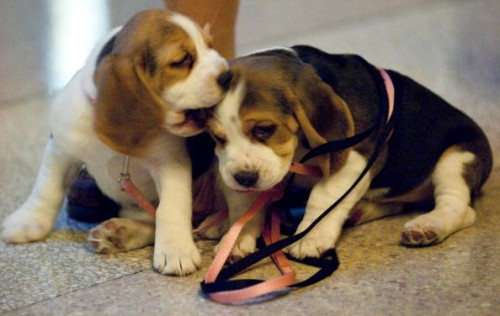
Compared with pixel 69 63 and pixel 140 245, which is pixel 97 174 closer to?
pixel 140 245

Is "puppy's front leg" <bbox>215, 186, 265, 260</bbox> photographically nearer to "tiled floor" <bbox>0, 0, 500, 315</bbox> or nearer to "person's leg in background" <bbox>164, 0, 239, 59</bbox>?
"tiled floor" <bbox>0, 0, 500, 315</bbox>

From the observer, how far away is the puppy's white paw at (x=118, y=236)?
290cm

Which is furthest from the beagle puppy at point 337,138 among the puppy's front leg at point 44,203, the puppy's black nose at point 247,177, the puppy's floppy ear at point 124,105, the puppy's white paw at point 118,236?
the puppy's front leg at point 44,203

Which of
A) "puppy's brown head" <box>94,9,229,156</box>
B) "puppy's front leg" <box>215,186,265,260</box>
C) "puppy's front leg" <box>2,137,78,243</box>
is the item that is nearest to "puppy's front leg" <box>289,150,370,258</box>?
"puppy's front leg" <box>215,186,265,260</box>

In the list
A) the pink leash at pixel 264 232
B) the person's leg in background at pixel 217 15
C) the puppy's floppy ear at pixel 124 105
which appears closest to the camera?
the pink leash at pixel 264 232

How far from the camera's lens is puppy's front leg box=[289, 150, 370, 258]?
2.80 meters

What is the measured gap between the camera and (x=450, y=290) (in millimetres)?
2453

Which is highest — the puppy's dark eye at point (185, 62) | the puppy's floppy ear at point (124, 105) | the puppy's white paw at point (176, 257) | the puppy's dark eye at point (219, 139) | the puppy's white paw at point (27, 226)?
the puppy's dark eye at point (185, 62)

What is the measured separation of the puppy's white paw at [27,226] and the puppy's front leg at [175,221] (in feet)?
1.73

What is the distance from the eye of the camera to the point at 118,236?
9.57 feet

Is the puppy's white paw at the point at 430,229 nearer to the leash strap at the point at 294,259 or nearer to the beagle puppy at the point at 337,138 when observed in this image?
the beagle puppy at the point at 337,138

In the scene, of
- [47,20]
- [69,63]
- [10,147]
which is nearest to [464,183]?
[10,147]

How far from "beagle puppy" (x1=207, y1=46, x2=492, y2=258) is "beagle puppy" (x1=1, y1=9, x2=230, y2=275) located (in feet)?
0.47

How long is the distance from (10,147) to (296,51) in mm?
2227
